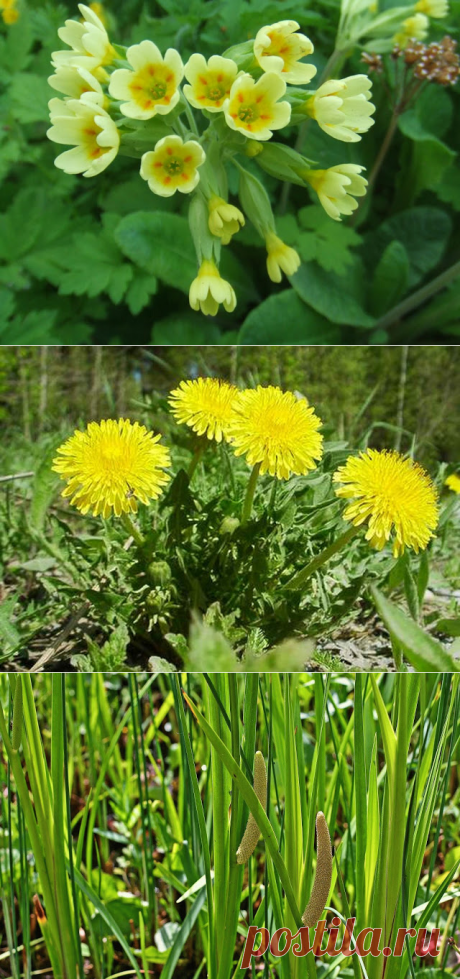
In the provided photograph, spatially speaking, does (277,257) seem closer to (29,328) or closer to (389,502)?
(389,502)

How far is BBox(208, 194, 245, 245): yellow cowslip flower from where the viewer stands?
0.57m

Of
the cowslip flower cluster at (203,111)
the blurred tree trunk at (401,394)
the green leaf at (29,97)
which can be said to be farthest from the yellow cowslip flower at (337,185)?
the green leaf at (29,97)

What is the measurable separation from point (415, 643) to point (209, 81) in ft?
1.22

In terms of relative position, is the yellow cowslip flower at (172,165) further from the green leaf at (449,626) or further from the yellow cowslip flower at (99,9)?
the yellow cowslip flower at (99,9)

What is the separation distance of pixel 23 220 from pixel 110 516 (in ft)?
2.63

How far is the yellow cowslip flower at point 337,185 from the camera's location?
0.60 metres

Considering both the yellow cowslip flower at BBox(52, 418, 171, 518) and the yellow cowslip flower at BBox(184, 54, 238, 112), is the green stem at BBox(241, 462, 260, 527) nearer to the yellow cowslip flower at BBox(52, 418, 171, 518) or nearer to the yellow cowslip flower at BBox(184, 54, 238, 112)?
the yellow cowslip flower at BBox(52, 418, 171, 518)

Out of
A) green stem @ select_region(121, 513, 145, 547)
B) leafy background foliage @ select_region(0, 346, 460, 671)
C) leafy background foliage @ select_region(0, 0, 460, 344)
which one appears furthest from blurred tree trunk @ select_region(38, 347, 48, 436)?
leafy background foliage @ select_region(0, 0, 460, 344)

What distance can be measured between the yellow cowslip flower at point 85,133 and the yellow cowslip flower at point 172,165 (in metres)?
0.02

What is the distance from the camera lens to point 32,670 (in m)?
0.50

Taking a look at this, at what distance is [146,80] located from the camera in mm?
567

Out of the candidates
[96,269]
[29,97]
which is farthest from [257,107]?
[29,97]

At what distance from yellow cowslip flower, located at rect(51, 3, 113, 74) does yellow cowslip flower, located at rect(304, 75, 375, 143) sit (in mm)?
140

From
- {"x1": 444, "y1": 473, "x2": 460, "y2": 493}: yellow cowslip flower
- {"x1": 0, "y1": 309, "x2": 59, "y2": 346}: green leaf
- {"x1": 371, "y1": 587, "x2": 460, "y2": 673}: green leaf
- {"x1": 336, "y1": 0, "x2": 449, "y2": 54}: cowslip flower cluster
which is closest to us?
{"x1": 371, "y1": 587, "x2": 460, "y2": 673}: green leaf
